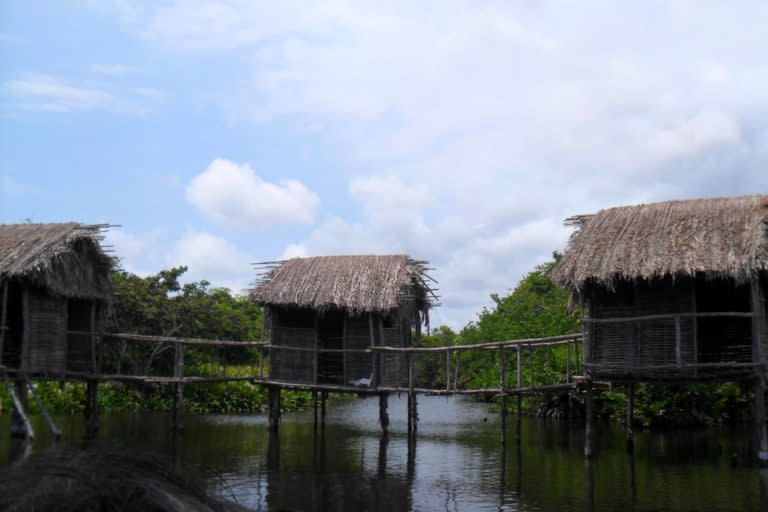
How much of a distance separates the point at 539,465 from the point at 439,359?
27499 millimetres

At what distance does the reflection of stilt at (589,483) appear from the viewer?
11.1 m

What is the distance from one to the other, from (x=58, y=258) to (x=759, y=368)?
529 inches

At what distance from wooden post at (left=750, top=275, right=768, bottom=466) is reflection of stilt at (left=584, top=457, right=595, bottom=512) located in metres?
2.83

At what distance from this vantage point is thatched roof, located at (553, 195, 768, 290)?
13.4 m

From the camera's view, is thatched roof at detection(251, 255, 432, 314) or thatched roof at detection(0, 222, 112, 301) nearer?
thatched roof at detection(0, 222, 112, 301)

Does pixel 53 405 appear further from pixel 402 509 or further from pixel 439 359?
pixel 439 359

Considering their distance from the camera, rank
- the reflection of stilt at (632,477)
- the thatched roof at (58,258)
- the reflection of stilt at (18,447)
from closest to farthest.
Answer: the reflection of stilt at (632,477), the reflection of stilt at (18,447), the thatched roof at (58,258)

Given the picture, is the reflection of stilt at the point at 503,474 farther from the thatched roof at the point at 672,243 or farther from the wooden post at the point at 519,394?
the thatched roof at the point at 672,243

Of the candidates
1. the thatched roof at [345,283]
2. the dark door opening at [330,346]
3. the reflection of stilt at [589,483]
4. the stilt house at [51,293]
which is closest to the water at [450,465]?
the reflection of stilt at [589,483]

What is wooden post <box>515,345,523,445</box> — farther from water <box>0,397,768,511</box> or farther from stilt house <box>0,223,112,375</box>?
stilt house <box>0,223,112,375</box>

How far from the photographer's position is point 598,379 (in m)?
15.0

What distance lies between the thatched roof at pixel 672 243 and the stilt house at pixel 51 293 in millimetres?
10022

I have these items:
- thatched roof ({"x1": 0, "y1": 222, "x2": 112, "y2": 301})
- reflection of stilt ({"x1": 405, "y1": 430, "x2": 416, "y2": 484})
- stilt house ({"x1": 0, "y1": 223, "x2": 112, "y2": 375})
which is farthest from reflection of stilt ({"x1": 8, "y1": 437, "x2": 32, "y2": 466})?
reflection of stilt ({"x1": 405, "y1": 430, "x2": 416, "y2": 484})

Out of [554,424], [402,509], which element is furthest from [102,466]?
[554,424]
